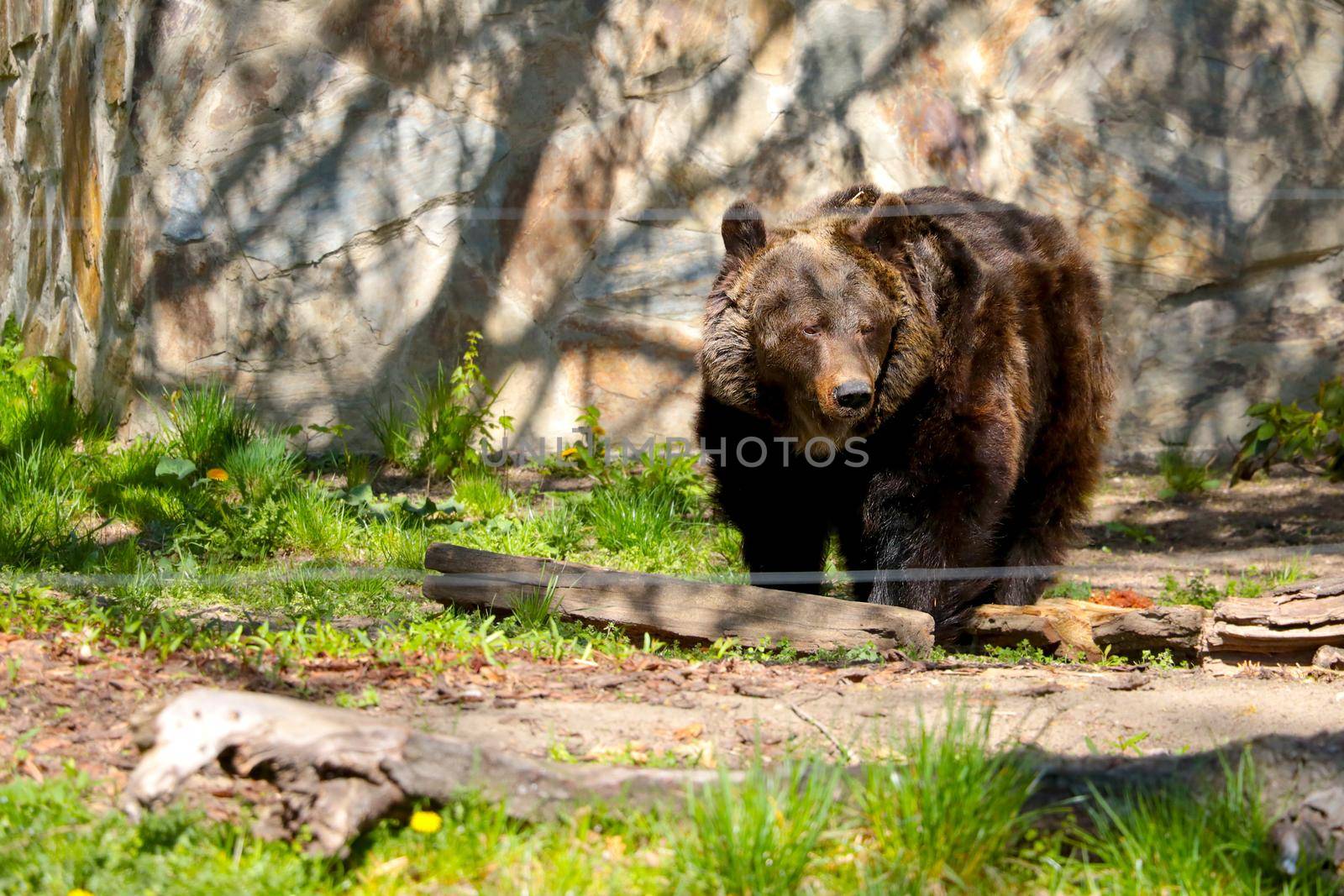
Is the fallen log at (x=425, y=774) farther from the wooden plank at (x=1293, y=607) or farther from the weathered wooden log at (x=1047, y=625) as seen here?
the weathered wooden log at (x=1047, y=625)

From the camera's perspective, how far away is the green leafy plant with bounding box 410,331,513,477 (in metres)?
7.36

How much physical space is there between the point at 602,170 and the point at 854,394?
377 cm

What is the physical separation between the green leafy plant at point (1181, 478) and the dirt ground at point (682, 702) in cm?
364

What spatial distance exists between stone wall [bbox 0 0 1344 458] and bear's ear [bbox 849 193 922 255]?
2.73 meters

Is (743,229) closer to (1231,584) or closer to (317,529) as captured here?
(317,529)

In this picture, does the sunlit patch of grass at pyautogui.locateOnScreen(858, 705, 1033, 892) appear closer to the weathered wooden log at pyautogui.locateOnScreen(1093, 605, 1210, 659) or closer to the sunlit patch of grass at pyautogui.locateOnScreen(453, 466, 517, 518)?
the weathered wooden log at pyautogui.locateOnScreen(1093, 605, 1210, 659)

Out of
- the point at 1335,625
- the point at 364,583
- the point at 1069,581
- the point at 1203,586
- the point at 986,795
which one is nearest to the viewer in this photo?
the point at 986,795

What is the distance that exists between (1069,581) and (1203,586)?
24.5 inches

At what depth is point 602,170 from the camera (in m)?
8.09

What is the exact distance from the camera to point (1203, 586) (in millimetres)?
5898

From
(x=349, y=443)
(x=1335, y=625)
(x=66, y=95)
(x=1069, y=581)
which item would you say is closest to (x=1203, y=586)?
(x=1069, y=581)

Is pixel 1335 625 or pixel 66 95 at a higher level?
pixel 66 95

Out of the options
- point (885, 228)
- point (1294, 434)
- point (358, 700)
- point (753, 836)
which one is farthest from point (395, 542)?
point (1294, 434)

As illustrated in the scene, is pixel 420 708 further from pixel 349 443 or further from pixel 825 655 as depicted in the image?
pixel 349 443
